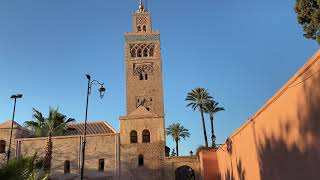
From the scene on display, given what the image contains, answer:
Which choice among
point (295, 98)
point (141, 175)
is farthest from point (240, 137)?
point (141, 175)

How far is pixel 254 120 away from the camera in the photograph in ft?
52.7

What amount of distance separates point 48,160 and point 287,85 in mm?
23872

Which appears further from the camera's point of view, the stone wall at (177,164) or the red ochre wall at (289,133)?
the stone wall at (177,164)

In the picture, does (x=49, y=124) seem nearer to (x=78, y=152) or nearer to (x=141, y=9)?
(x=78, y=152)

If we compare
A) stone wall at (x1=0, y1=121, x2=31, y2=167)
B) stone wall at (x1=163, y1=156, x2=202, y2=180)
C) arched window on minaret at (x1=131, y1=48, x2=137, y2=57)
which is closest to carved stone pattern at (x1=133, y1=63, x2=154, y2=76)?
arched window on minaret at (x1=131, y1=48, x2=137, y2=57)

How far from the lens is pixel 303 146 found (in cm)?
1103

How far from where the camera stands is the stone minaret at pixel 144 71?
45.6 m

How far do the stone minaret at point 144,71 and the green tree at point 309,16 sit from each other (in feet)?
91.0

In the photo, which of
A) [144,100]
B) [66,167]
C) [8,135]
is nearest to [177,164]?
[66,167]

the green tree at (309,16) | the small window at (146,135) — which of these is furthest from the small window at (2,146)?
the green tree at (309,16)

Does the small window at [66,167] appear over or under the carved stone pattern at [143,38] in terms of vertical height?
under

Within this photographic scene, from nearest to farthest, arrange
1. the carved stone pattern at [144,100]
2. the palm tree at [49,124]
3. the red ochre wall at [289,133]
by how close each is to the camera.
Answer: the red ochre wall at [289,133], the palm tree at [49,124], the carved stone pattern at [144,100]

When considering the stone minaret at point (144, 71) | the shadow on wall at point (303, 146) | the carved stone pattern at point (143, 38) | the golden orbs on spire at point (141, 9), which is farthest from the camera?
the golden orbs on spire at point (141, 9)

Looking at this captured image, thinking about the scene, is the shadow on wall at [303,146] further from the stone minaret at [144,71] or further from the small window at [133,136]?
the stone minaret at [144,71]
